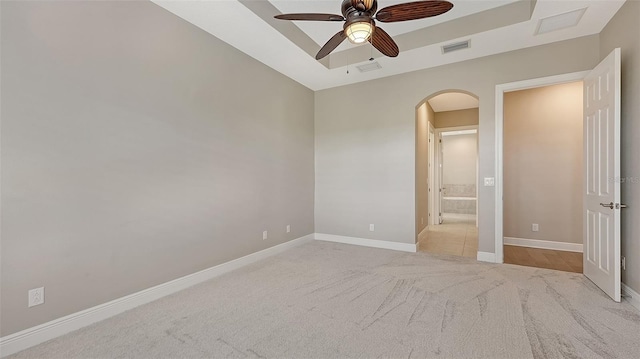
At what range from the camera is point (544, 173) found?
177 inches

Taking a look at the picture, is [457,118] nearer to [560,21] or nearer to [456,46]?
[456,46]

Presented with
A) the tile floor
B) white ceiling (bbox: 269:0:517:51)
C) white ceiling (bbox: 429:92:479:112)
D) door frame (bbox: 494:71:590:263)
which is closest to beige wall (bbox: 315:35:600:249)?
door frame (bbox: 494:71:590:263)

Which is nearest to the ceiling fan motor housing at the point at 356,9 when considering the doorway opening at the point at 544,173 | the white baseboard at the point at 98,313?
the white baseboard at the point at 98,313

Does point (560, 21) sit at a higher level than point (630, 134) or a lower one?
higher

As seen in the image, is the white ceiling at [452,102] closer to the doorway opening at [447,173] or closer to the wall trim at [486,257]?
the doorway opening at [447,173]

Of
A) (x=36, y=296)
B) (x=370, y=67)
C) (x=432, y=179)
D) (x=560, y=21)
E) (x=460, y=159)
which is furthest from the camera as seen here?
(x=460, y=159)

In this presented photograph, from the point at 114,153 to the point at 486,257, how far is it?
4555mm

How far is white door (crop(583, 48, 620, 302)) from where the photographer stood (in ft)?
8.09

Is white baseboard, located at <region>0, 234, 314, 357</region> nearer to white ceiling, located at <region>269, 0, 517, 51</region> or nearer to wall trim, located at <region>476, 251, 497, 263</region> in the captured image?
white ceiling, located at <region>269, 0, 517, 51</region>

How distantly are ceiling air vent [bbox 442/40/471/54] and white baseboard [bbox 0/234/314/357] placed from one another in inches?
156

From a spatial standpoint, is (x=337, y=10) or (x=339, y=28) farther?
(x=339, y=28)

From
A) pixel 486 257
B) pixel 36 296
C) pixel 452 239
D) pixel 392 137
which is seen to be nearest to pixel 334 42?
pixel 392 137

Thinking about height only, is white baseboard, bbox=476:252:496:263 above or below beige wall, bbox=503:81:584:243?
→ below

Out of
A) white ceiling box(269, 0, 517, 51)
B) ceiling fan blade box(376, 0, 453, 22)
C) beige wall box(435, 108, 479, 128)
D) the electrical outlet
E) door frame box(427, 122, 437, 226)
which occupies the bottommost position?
the electrical outlet
